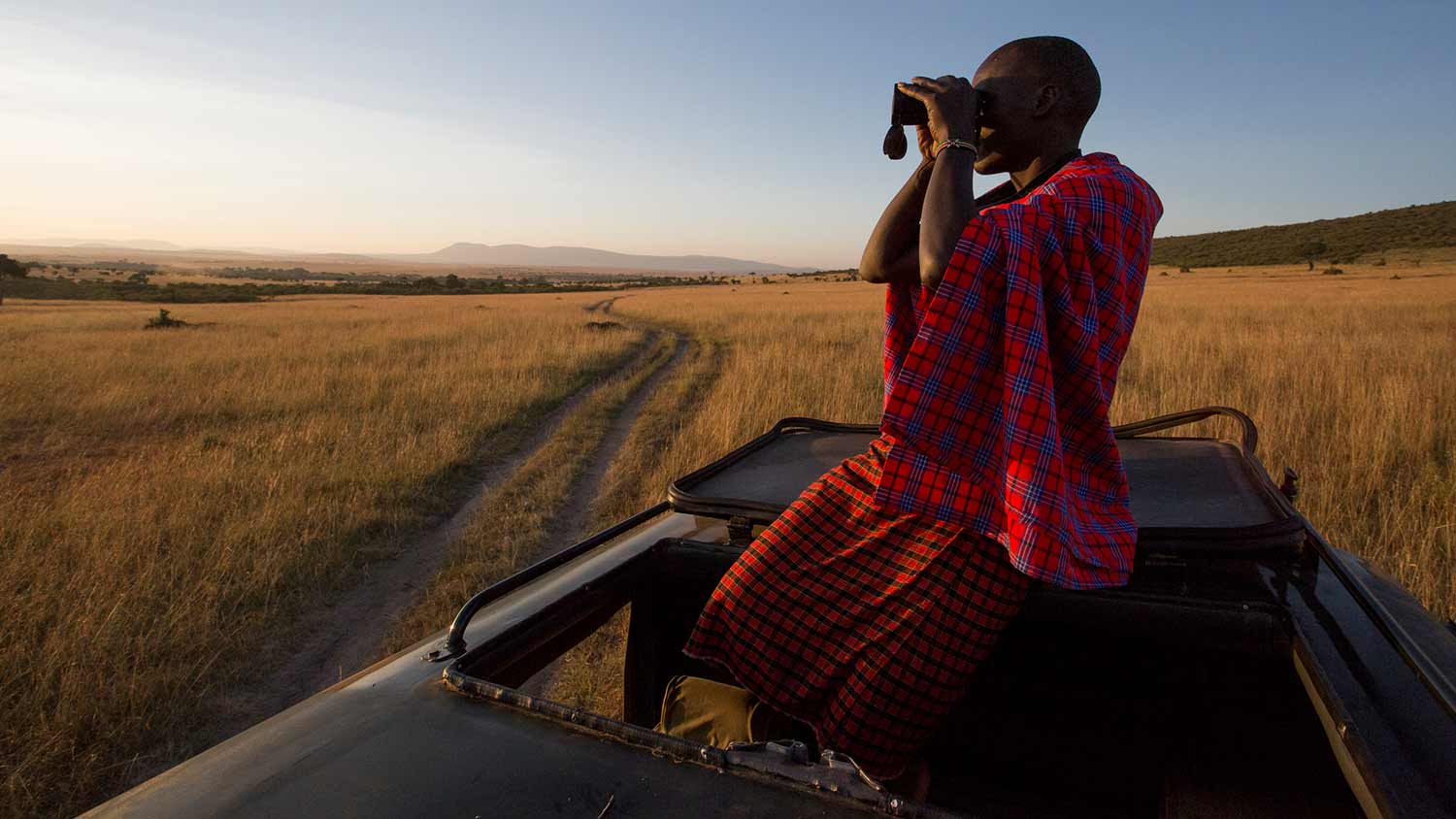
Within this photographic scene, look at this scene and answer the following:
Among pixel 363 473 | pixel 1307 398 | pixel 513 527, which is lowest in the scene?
pixel 513 527

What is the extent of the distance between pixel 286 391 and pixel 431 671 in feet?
33.0

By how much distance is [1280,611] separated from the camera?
4.40 ft

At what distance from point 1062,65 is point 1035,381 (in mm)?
768

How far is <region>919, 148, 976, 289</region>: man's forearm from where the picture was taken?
1.56m

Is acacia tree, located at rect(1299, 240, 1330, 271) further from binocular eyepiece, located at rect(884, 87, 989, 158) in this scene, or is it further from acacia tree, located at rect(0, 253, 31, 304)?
acacia tree, located at rect(0, 253, 31, 304)

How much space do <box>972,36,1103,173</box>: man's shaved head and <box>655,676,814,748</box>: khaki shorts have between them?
142 cm

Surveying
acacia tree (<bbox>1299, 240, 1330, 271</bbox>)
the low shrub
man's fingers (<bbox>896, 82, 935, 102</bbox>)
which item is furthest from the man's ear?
acacia tree (<bbox>1299, 240, 1330, 271</bbox>)

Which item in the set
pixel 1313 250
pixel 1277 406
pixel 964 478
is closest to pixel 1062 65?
pixel 964 478

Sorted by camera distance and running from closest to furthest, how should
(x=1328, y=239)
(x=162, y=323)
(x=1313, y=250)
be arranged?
(x=162, y=323) < (x=1313, y=250) < (x=1328, y=239)

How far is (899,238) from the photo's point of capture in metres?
1.89

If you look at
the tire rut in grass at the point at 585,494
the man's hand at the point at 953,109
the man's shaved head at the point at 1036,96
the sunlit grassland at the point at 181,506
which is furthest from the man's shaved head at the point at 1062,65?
the sunlit grassland at the point at 181,506

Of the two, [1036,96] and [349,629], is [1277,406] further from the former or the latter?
[349,629]

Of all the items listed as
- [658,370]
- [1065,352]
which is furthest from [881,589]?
[658,370]

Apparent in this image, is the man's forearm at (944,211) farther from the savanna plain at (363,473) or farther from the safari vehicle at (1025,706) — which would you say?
the savanna plain at (363,473)
